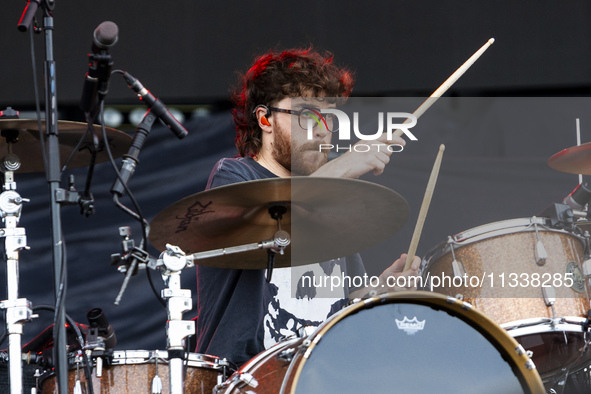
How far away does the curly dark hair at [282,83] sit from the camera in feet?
8.87

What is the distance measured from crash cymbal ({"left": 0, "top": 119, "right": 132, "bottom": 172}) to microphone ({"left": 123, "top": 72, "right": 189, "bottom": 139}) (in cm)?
62

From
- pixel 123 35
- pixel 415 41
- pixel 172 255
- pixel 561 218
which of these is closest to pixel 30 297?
pixel 123 35

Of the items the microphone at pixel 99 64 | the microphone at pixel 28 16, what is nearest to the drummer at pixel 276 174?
the microphone at pixel 99 64

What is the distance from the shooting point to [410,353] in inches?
68.8

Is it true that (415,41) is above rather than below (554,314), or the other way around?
above

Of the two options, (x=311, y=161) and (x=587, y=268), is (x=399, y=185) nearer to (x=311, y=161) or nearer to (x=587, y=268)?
(x=311, y=161)

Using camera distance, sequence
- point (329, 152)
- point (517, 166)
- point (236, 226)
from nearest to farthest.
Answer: point (236, 226)
point (329, 152)
point (517, 166)

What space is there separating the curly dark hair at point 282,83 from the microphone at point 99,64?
1.05m

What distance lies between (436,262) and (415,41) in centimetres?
116

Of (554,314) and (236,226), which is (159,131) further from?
(554,314)

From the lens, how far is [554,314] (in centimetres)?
228

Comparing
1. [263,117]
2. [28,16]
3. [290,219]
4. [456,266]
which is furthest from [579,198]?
[28,16]

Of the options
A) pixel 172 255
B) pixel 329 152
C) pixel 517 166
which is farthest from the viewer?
pixel 517 166

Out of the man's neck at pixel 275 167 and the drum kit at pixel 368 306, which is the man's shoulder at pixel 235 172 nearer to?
the man's neck at pixel 275 167
